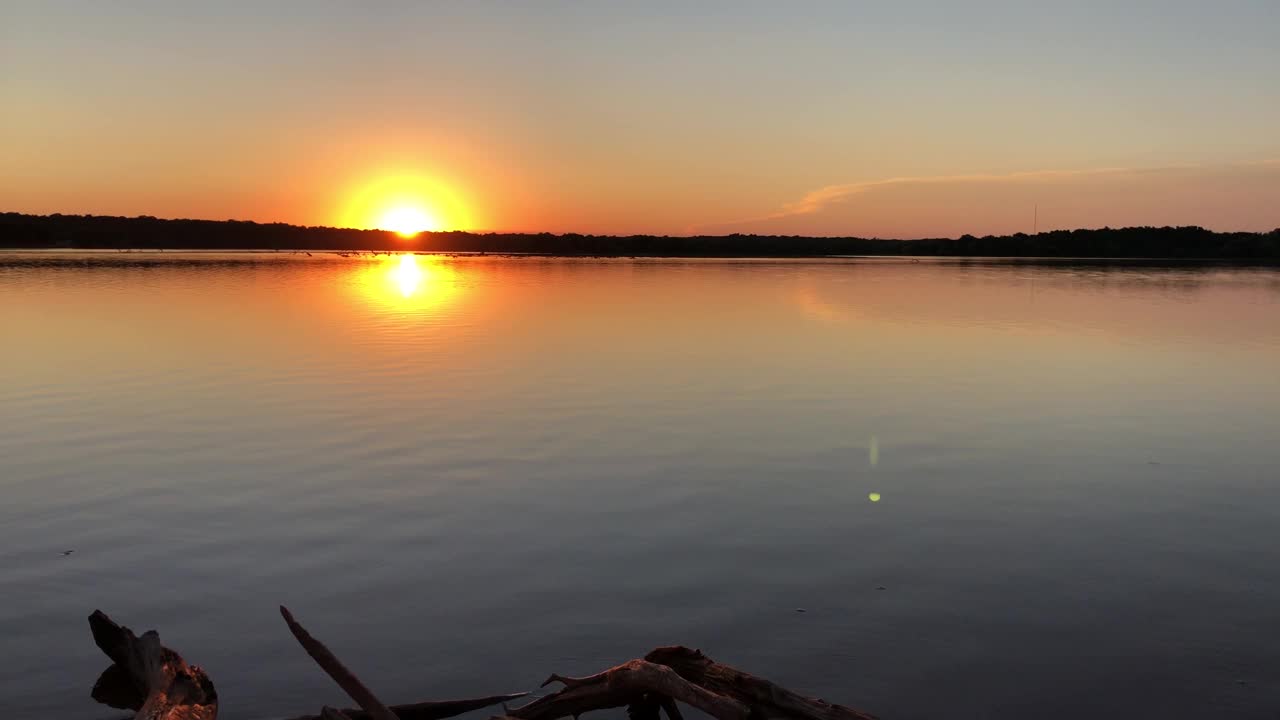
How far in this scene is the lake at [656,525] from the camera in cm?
709

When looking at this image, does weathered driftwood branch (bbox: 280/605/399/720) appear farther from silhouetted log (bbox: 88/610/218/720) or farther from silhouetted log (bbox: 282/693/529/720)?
silhouetted log (bbox: 88/610/218/720)

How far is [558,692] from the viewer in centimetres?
547

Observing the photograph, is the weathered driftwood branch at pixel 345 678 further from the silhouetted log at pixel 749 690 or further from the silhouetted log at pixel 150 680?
the silhouetted log at pixel 749 690

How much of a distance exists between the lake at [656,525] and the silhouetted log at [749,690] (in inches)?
62.7

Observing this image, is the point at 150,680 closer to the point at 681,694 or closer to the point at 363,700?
the point at 363,700

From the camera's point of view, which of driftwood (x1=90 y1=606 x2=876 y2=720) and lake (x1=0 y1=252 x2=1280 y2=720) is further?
lake (x1=0 y1=252 x2=1280 y2=720)

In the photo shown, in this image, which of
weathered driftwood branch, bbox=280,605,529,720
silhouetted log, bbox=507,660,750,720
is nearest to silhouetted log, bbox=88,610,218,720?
weathered driftwood branch, bbox=280,605,529,720

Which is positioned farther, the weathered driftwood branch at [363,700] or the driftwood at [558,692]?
the driftwood at [558,692]

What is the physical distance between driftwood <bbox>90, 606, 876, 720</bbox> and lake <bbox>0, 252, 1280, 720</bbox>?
90 cm

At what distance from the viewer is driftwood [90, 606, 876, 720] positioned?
4969mm

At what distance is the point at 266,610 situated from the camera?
26.2 ft

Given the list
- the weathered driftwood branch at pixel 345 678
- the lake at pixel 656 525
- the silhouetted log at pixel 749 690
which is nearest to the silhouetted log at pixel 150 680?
the lake at pixel 656 525

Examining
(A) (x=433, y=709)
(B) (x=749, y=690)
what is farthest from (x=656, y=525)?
(B) (x=749, y=690)

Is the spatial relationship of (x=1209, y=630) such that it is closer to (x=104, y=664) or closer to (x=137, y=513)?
(x=104, y=664)
